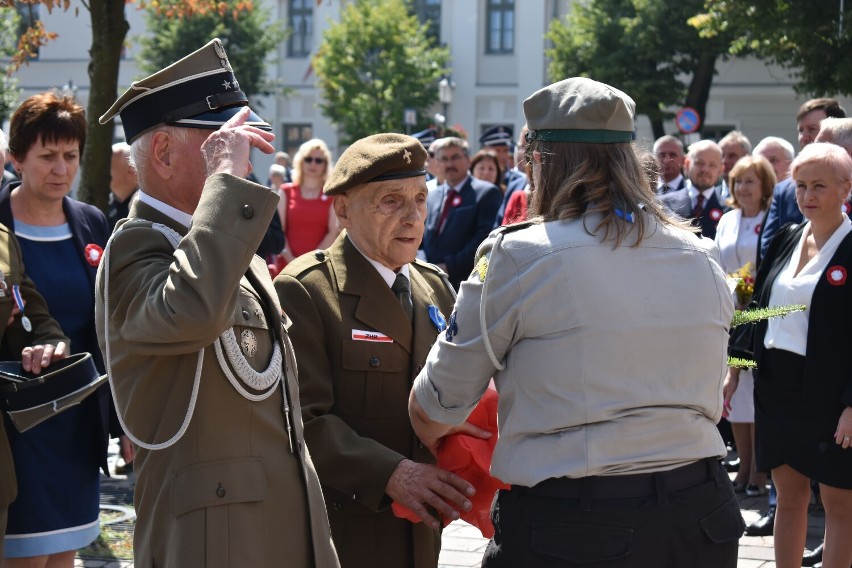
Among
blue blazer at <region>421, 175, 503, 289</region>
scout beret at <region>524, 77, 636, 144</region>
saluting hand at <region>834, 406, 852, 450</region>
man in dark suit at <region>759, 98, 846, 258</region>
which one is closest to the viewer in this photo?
scout beret at <region>524, 77, 636, 144</region>

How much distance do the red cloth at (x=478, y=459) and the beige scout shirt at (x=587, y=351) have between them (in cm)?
32

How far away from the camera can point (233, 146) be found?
8.98 feet

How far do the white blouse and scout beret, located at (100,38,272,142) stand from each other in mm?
3438

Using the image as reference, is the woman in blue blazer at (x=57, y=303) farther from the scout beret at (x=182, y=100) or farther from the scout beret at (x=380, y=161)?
the scout beret at (x=182, y=100)

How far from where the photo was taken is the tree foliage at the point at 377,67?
41250 millimetres

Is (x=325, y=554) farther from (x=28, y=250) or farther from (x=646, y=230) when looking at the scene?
(x=28, y=250)

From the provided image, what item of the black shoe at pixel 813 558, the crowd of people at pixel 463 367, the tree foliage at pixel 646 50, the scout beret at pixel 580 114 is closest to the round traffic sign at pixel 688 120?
the tree foliage at pixel 646 50

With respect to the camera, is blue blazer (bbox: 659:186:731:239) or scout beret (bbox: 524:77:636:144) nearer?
scout beret (bbox: 524:77:636:144)

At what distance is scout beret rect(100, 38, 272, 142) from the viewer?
113 inches

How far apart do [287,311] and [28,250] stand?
1.72 metres

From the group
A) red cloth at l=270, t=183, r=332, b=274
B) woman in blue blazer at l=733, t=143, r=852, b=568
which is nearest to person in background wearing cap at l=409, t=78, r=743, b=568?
woman in blue blazer at l=733, t=143, r=852, b=568

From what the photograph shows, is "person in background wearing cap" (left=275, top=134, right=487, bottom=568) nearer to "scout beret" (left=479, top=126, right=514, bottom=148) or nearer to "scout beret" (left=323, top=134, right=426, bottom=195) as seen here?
"scout beret" (left=323, top=134, right=426, bottom=195)

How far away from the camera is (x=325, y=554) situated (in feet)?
9.54

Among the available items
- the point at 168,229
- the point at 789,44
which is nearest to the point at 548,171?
the point at 168,229
